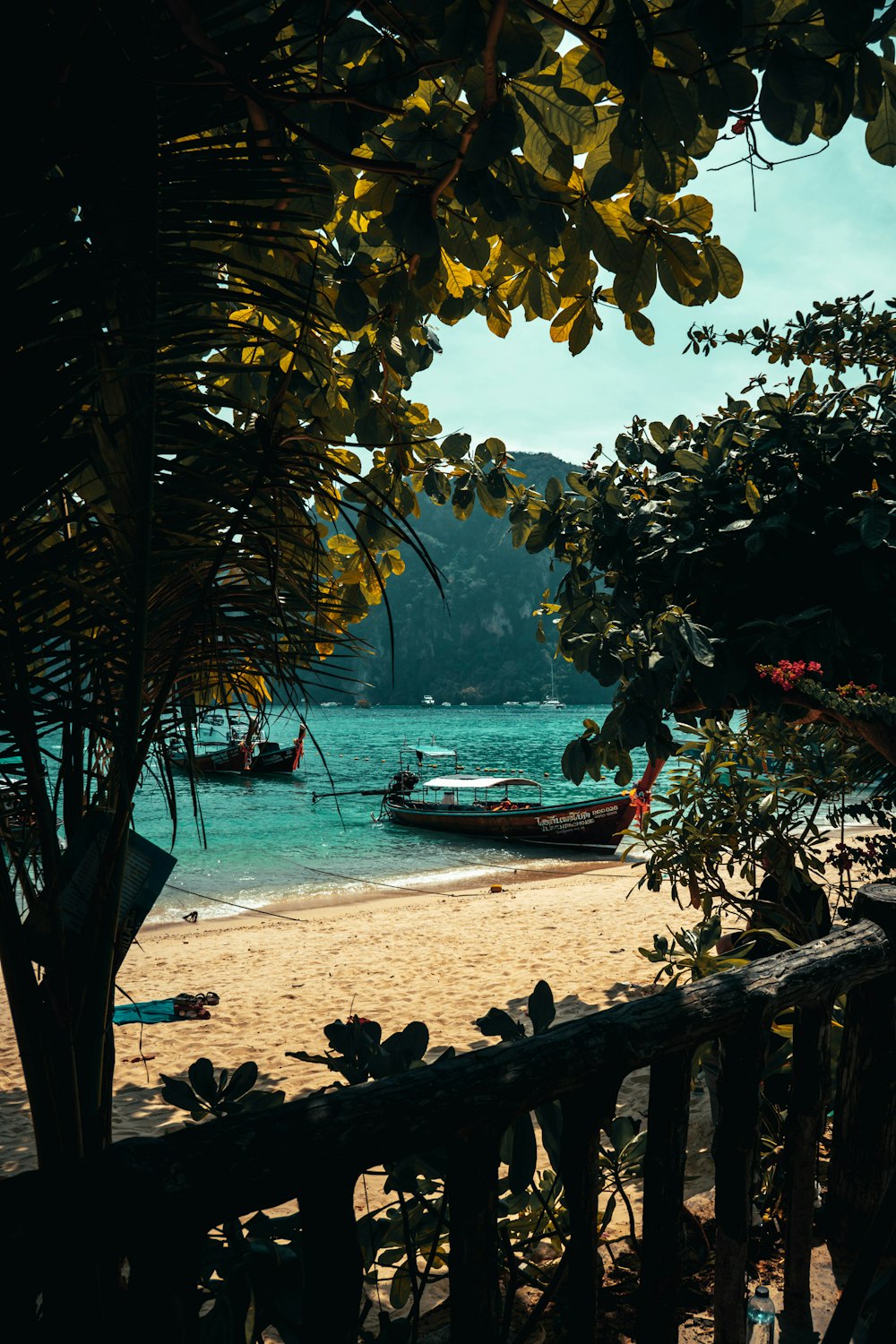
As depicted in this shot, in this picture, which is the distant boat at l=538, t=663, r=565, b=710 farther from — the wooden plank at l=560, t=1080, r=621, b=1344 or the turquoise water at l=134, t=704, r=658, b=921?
the wooden plank at l=560, t=1080, r=621, b=1344

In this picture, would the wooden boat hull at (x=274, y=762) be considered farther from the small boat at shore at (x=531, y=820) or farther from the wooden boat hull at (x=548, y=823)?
the wooden boat hull at (x=548, y=823)

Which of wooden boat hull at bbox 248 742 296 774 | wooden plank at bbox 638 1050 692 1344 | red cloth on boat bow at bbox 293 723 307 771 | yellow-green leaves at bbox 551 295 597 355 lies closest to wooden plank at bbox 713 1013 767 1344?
wooden plank at bbox 638 1050 692 1344

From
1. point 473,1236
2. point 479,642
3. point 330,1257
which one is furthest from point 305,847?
point 479,642

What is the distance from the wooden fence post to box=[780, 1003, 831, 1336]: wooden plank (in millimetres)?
223

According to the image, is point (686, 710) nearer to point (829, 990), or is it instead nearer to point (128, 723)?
point (829, 990)

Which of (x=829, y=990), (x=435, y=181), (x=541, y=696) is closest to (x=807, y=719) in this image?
(x=829, y=990)

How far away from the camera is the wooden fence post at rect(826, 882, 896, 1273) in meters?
2.21

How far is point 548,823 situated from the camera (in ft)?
81.3

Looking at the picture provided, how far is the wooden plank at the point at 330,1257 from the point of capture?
1.11 meters

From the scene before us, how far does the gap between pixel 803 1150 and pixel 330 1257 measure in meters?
1.30

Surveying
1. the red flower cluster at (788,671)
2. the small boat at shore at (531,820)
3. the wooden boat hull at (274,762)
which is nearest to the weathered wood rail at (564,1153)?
the red flower cluster at (788,671)

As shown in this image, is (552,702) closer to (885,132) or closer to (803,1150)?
(803,1150)

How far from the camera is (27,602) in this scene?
1674 mm

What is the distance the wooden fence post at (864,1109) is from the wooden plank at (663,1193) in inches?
34.4
